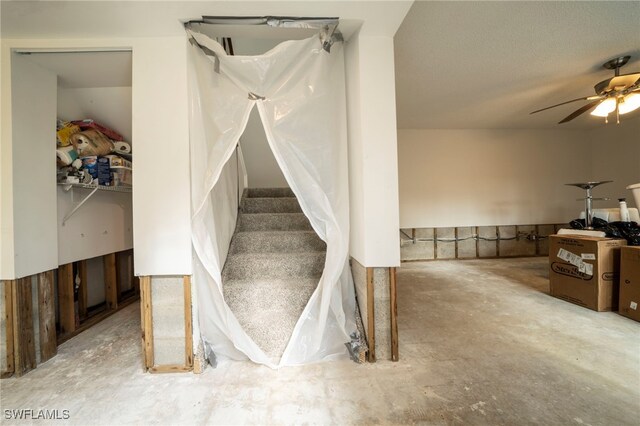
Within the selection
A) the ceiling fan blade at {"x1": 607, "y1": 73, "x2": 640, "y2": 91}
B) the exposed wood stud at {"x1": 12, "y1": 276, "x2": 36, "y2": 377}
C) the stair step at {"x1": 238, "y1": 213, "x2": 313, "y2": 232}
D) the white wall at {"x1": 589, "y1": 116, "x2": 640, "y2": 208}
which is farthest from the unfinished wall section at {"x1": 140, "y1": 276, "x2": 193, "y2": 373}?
the white wall at {"x1": 589, "y1": 116, "x2": 640, "y2": 208}

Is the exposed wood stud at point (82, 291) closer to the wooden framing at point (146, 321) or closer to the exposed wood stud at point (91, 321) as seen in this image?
the exposed wood stud at point (91, 321)

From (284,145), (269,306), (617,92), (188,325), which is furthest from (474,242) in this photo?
(188,325)

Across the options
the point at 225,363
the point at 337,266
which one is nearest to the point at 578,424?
the point at 337,266

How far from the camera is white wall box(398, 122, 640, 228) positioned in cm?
432

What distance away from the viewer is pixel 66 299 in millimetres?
1963

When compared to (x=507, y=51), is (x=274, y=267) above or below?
below

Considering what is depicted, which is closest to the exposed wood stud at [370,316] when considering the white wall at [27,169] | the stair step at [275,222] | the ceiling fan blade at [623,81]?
the stair step at [275,222]

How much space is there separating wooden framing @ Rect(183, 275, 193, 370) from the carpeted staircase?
25cm

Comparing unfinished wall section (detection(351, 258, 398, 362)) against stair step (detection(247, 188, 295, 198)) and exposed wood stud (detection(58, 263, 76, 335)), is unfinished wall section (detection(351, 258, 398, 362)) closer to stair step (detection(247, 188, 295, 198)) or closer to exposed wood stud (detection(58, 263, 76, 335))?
stair step (detection(247, 188, 295, 198))

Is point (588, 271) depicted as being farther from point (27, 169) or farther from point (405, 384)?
point (27, 169)

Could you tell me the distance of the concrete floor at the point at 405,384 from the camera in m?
1.13

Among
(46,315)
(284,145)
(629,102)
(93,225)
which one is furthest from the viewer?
(629,102)

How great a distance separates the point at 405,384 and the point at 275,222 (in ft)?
5.50

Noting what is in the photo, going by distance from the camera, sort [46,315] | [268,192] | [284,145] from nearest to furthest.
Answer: [284,145], [46,315], [268,192]
